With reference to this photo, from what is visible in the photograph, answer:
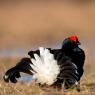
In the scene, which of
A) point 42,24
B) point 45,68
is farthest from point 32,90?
point 42,24

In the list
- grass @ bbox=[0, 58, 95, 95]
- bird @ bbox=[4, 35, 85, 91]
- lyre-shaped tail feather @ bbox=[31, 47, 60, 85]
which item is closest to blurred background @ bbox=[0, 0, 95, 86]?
grass @ bbox=[0, 58, 95, 95]

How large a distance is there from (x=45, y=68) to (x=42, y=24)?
815 cm

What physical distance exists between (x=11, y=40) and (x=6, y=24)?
1.44 meters

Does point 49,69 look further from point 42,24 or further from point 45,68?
point 42,24

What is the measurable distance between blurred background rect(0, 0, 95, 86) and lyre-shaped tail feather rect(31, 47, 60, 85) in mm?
3843

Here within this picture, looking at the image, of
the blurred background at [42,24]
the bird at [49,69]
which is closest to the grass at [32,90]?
the bird at [49,69]

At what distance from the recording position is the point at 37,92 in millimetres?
6574

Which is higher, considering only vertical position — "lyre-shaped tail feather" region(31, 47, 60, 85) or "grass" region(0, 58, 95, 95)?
"lyre-shaped tail feather" region(31, 47, 60, 85)

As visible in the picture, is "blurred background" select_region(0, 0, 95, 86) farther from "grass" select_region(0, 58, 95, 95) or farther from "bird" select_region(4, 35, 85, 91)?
"bird" select_region(4, 35, 85, 91)

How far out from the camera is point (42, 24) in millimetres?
14695

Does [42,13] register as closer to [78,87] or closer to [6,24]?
[6,24]

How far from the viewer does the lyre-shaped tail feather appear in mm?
6566

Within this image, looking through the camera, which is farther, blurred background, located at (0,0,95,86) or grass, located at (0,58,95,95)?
blurred background, located at (0,0,95,86)

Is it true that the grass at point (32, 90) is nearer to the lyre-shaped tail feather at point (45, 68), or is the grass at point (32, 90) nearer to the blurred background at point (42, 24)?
the lyre-shaped tail feather at point (45, 68)
